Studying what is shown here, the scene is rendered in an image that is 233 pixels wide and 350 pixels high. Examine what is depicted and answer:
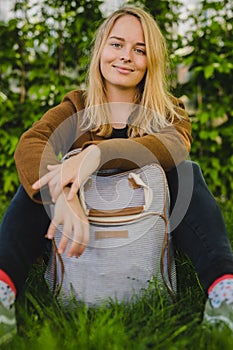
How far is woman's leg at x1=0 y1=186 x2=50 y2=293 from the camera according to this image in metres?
1.54

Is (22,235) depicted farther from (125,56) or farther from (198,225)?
(125,56)

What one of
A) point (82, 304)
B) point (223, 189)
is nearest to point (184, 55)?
point (223, 189)

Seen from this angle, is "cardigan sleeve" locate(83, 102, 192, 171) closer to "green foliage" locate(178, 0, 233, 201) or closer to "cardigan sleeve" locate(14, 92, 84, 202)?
"cardigan sleeve" locate(14, 92, 84, 202)

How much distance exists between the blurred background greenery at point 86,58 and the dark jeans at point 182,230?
69.1 inches

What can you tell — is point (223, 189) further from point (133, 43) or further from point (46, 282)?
point (46, 282)

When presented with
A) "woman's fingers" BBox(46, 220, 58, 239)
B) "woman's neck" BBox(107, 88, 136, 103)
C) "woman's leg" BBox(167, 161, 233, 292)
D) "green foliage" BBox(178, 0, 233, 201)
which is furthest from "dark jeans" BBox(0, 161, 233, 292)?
"green foliage" BBox(178, 0, 233, 201)

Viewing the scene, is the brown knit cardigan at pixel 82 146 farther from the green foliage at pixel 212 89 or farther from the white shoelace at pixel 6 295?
the green foliage at pixel 212 89

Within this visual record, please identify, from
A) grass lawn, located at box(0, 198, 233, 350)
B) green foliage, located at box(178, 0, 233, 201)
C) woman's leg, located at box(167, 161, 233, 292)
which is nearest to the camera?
grass lawn, located at box(0, 198, 233, 350)

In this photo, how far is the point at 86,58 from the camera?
3.32 m

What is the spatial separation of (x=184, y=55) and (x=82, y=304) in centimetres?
224

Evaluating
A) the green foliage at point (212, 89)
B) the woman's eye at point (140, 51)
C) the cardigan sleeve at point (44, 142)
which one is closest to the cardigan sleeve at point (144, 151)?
the cardigan sleeve at point (44, 142)

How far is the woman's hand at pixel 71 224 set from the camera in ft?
4.70

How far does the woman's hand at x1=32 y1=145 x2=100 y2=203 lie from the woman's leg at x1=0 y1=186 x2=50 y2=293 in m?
0.14

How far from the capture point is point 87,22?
3.39m
